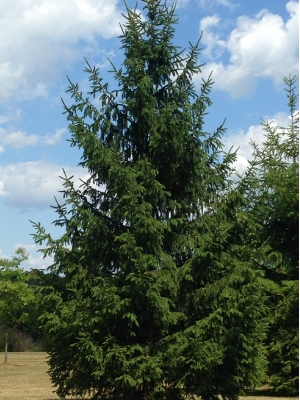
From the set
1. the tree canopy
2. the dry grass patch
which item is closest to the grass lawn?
the dry grass patch

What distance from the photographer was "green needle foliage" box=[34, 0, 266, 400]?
10945mm

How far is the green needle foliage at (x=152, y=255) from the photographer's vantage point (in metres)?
10.9

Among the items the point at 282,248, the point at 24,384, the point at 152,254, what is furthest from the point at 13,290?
the point at 152,254

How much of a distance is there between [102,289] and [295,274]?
1137 centimetres

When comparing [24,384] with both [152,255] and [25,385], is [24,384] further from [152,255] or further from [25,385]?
[152,255]

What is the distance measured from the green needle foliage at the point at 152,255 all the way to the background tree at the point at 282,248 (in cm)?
588

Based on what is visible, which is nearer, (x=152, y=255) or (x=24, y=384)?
(x=152, y=255)

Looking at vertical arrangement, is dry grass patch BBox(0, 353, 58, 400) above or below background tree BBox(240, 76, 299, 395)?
below

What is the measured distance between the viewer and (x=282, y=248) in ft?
66.9

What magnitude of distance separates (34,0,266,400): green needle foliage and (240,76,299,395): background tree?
5.88 metres

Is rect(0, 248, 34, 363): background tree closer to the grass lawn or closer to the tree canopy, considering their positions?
the grass lawn

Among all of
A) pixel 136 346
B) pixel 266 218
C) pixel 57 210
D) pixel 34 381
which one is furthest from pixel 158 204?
pixel 34 381

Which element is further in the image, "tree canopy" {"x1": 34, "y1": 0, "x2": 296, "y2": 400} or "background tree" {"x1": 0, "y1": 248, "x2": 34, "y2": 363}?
"background tree" {"x1": 0, "y1": 248, "x2": 34, "y2": 363}

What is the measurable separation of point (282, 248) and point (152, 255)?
33.3 feet
